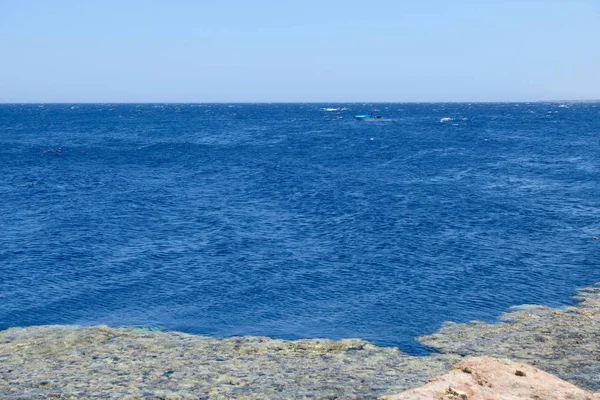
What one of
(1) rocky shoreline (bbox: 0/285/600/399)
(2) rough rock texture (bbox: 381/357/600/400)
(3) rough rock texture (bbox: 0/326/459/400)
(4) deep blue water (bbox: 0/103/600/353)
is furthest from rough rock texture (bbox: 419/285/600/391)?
(2) rough rock texture (bbox: 381/357/600/400)

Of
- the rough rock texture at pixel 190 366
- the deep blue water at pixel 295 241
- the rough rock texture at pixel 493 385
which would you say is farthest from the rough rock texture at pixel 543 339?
the rough rock texture at pixel 493 385

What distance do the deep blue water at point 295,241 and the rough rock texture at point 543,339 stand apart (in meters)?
1.66

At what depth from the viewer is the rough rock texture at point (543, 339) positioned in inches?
1075

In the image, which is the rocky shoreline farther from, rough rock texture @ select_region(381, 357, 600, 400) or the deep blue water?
rough rock texture @ select_region(381, 357, 600, 400)

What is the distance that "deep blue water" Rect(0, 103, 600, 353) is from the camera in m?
37.1

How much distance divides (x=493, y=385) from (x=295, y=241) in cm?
3513

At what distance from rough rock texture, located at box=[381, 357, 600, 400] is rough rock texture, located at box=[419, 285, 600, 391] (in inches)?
248

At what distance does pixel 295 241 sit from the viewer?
53375 millimetres

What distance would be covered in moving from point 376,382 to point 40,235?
130 ft

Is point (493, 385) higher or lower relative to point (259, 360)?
higher

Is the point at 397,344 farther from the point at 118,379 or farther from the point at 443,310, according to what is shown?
the point at 118,379

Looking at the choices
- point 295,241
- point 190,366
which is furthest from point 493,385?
point 295,241

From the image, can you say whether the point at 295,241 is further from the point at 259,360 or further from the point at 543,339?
the point at 543,339

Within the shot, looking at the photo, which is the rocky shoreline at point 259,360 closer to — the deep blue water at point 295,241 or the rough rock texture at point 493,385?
the deep blue water at point 295,241
